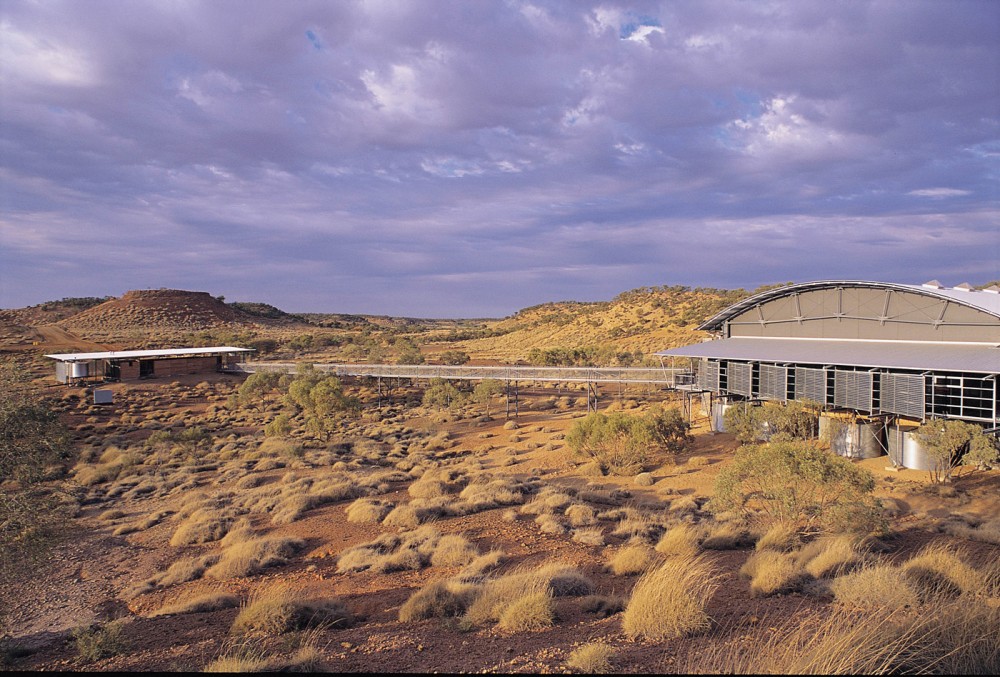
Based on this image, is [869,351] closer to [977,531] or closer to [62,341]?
[977,531]

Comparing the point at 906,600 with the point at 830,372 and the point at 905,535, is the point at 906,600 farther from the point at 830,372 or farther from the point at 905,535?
the point at 830,372

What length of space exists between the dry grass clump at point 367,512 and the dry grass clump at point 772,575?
10.3 metres

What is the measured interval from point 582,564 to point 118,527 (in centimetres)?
1459

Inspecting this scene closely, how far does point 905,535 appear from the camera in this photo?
1295cm

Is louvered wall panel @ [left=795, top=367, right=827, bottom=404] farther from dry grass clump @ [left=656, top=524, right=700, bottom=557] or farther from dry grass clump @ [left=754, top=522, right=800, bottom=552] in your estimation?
dry grass clump @ [left=656, top=524, right=700, bottom=557]

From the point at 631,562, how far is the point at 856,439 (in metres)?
16.0

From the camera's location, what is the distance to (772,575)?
28.7 ft

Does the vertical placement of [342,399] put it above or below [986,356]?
below

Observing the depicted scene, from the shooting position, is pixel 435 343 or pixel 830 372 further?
pixel 435 343

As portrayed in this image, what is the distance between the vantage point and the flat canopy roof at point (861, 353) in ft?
61.6

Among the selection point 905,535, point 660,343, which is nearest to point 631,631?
point 905,535

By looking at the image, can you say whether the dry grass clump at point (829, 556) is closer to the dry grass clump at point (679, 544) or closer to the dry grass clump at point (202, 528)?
the dry grass clump at point (679, 544)

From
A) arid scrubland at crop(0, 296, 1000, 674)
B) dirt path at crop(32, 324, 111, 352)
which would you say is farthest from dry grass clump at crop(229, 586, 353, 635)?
dirt path at crop(32, 324, 111, 352)

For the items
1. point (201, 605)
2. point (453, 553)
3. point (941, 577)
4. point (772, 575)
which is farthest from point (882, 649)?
point (201, 605)
